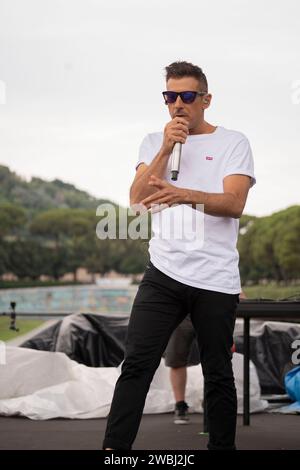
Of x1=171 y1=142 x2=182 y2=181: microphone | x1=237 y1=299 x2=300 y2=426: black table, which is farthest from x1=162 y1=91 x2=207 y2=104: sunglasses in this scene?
x1=237 y1=299 x2=300 y2=426: black table

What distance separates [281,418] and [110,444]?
3153mm

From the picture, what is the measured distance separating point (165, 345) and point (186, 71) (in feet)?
3.22

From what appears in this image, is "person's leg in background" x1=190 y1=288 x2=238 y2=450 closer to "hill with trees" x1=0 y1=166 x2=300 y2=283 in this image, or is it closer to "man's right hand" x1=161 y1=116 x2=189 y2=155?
"man's right hand" x1=161 y1=116 x2=189 y2=155

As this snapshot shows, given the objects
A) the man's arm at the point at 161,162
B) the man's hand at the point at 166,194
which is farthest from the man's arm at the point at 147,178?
the man's hand at the point at 166,194

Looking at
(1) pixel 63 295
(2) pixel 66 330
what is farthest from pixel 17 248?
(2) pixel 66 330

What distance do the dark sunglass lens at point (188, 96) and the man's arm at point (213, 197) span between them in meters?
0.31

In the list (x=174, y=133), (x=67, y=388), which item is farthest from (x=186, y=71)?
(x=67, y=388)

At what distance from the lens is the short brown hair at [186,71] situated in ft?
9.18

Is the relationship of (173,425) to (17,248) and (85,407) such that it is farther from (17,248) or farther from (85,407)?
(17,248)

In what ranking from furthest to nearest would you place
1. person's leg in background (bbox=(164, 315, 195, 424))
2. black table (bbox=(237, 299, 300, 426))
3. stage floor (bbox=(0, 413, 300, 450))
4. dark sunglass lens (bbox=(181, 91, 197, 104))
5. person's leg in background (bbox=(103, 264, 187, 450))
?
person's leg in background (bbox=(164, 315, 195, 424)) → black table (bbox=(237, 299, 300, 426)) → stage floor (bbox=(0, 413, 300, 450)) → dark sunglass lens (bbox=(181, 91, 197, 104)) → person's leg in background (bbox=(103, 264, 187, 450))

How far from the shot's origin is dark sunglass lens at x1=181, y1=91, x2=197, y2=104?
2.73 m

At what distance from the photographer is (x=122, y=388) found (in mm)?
2645

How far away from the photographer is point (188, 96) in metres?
2.74

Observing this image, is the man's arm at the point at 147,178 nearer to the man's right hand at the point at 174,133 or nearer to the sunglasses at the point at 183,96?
the man's right hand at the point at 174,133
